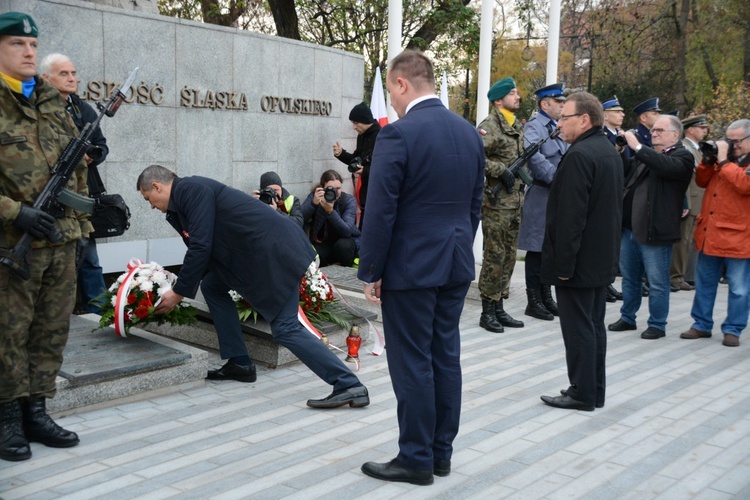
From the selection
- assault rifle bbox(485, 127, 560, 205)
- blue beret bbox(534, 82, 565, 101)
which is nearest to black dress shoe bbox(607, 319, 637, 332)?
assault rifle bbox(485, 127, 560, 205)

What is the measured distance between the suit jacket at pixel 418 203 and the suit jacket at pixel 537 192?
4.07 metres

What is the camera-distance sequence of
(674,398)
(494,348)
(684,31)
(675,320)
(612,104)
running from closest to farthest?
1. (674,398)
2. (494,348)
3. (675,320)
4. (612,104)
5. (684,31)

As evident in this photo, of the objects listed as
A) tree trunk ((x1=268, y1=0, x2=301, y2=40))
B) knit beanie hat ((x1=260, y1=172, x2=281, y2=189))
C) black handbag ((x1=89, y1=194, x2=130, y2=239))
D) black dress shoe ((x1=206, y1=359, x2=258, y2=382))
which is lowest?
black dress shoe ((x1=206, y1=359, x2=258, y2=382))

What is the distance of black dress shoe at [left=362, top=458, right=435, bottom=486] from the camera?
3912 millimetres

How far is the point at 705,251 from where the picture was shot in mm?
7184

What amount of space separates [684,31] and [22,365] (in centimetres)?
2540

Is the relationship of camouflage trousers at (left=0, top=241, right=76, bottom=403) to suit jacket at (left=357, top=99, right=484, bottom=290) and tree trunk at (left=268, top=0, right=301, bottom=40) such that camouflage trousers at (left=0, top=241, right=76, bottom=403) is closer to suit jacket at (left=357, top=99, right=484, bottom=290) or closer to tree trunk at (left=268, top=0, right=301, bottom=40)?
→ suit jacket at (left=357, top=99, right=484, bottom=290)

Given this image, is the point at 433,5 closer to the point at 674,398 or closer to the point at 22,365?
the point at 674,398

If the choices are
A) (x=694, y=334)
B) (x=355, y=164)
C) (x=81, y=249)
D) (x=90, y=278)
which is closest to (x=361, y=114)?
(x=355, y=164)

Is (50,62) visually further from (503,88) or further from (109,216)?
(503,88)

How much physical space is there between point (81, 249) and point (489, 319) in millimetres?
3675

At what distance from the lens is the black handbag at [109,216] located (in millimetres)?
6070

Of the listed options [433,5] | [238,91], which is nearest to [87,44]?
[238,91]

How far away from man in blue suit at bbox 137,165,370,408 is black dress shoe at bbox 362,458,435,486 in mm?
1040
